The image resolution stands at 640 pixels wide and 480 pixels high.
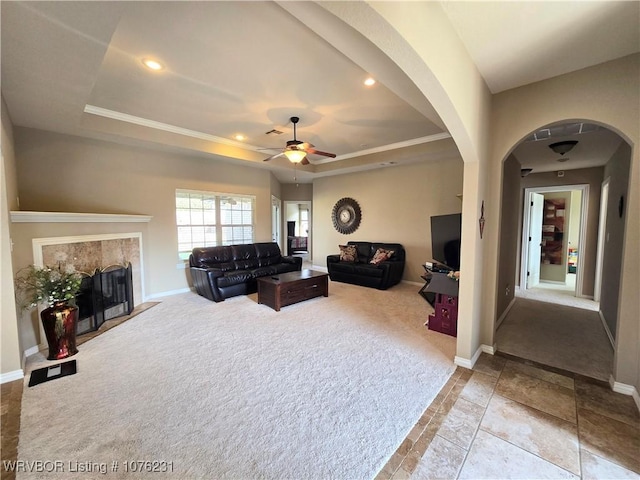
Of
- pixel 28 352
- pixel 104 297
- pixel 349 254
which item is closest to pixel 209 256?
pixel 104 297

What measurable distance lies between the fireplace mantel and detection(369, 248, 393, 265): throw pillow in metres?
4.46

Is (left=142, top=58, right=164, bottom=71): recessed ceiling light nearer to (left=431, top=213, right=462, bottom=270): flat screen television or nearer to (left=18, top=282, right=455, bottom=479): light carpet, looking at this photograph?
(left=18, top=282, right=455, bottom=479): light carpet

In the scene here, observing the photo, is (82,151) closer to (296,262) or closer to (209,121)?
(209,121)

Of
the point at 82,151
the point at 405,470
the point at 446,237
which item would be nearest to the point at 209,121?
the point at 82,151

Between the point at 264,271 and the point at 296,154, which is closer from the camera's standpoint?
the point at 296,154

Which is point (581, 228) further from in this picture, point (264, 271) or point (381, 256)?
point (264, 271)

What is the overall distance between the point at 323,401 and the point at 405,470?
723 millimetres

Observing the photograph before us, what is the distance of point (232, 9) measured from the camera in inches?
73.1

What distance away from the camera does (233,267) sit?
5180 mm

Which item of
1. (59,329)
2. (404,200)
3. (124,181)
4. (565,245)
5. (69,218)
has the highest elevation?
(124,181)

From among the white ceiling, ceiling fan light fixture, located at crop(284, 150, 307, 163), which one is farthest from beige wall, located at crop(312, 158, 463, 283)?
ceiling fan light fixture, located at crop(284, 150, 307, 163)

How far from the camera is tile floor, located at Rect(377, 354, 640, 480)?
4.96 ft

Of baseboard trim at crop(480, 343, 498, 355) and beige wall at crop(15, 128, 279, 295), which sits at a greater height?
beige wall at crop(15, 128, 279, 295)

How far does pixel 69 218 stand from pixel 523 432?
16.5 feet
